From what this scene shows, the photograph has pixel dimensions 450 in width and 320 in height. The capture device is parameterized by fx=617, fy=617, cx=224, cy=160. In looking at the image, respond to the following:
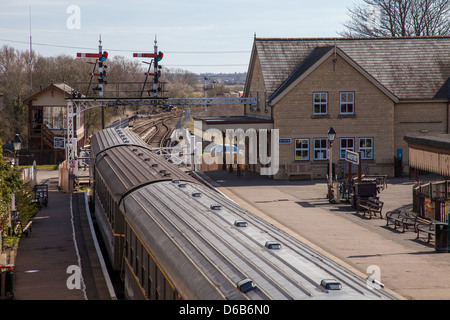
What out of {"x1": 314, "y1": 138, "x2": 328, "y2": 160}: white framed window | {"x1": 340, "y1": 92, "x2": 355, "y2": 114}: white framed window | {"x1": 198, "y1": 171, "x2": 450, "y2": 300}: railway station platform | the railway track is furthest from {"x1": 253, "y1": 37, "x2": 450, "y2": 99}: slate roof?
the railway track

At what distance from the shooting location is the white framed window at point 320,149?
33750mm

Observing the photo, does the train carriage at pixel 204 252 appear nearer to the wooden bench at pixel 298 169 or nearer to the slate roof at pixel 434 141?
the slate roof at pixel 434 141

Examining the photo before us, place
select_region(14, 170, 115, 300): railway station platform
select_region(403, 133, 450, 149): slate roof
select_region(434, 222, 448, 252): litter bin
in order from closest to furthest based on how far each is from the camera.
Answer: select_region(14, 170, 115, 300): railway station platform
select_region(434, 222, 448, 252): litter bin
select_region(403, 133, 450, 149): slate roof

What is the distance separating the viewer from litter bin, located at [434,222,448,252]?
56.5 feet

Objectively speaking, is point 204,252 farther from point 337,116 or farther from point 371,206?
point 337,116

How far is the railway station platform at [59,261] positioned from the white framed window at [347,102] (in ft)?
50.4

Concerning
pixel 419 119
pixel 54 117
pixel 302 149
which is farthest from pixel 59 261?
pixel 54 117

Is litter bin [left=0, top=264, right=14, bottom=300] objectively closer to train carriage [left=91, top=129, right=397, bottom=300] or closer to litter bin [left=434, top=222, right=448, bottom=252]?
train carriage [left=91, top=129, right=397, bottom=300]

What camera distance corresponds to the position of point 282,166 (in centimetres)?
3344

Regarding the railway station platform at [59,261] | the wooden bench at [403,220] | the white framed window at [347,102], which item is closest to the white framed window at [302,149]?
the white framed window at [347,102]

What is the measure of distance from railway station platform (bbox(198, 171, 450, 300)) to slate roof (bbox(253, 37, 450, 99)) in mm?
5816

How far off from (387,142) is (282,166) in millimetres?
6078
